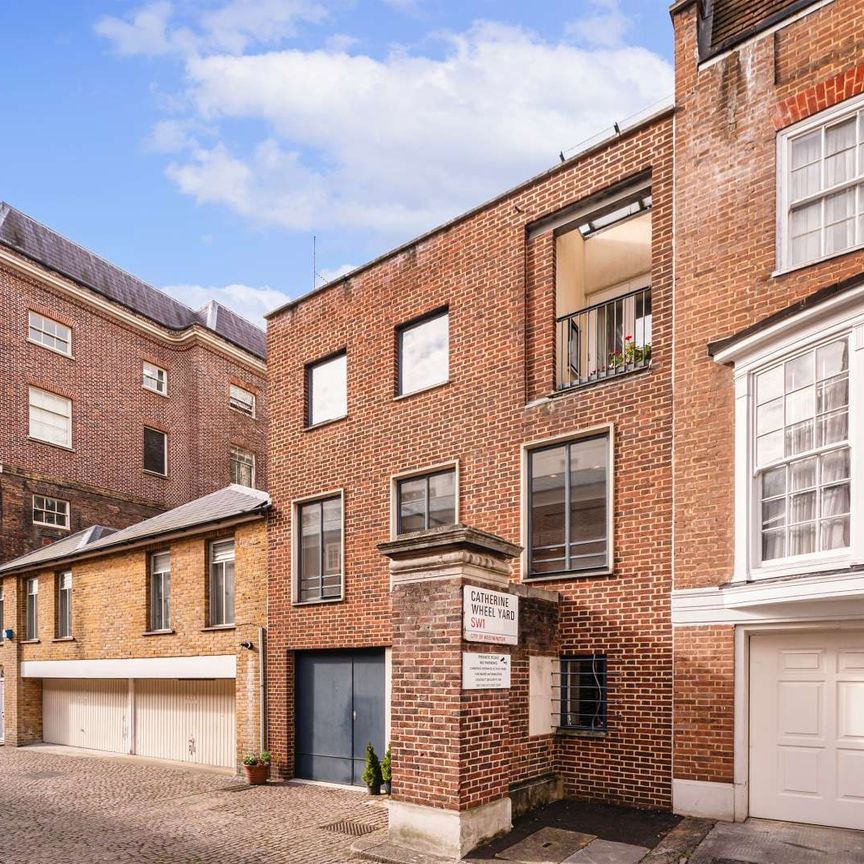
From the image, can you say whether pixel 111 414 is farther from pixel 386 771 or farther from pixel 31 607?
pixel 386 771

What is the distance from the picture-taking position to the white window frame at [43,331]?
2541 centimetres

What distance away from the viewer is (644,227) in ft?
43.2

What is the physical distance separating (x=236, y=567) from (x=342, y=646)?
3.36m

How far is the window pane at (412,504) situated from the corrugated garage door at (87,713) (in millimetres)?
10232

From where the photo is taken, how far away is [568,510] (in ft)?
36.7

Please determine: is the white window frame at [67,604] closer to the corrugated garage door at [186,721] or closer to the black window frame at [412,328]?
the corrugated garage door at [186,721]

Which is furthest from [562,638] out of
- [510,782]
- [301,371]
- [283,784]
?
[301,371]

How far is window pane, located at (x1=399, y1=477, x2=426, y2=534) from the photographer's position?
13258 mm

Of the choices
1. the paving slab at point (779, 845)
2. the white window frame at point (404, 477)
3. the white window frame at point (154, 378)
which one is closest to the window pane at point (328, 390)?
the white window frame at point (404, 477)

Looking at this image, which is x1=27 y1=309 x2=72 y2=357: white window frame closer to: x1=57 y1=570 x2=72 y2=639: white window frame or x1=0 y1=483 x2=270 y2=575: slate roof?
x1=0 y1=483 x2=270 y2=575: slate roof

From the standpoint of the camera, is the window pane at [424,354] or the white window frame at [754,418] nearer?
the white window frame at [754,418]

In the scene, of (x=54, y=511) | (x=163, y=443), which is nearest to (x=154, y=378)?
(x=163, y=443)

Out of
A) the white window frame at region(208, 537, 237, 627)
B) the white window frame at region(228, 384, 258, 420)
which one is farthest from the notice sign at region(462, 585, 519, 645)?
the white window frame at region(228, 384, 258, 420)

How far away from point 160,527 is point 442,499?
28.1ft
